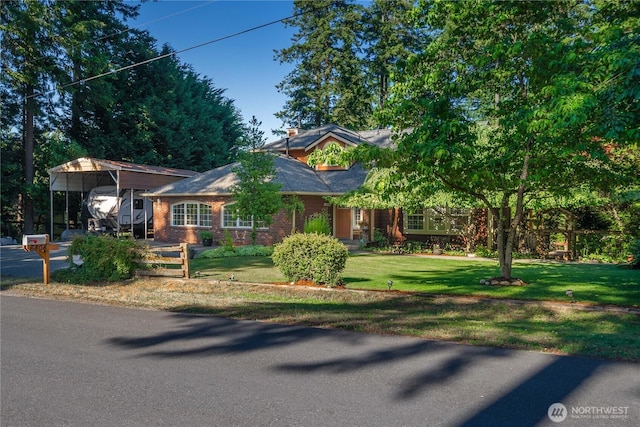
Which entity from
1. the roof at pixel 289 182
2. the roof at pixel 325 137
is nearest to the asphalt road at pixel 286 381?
the roof at pixel 289 182

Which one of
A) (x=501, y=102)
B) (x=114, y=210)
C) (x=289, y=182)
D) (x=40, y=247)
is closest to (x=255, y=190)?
(x=289, y=182)

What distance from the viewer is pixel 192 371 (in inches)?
204

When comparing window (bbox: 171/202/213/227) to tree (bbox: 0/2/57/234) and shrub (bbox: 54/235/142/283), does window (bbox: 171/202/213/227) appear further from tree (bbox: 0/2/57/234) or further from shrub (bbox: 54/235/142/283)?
shrub (bbox: 54/235/142/283)

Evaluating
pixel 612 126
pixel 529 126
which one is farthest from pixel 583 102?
pixel 529 126

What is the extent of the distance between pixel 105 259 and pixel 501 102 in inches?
Result: 408

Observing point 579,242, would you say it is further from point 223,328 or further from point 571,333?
point 223,328

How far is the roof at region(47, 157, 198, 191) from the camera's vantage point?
24.8 m

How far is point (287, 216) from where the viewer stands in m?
22.3

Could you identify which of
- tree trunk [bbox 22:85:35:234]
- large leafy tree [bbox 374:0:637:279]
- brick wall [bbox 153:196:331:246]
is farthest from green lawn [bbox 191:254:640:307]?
tree trunk [bbox 22:85:35:234]

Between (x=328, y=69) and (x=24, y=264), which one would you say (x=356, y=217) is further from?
(x=328, y=69)

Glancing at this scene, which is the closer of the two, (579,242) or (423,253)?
(579,242)

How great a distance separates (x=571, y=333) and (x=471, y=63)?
6.15 m

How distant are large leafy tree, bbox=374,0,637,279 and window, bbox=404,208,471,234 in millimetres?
10328

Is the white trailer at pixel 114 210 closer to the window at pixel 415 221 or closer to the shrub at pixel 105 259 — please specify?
the window at pixel 415 221
